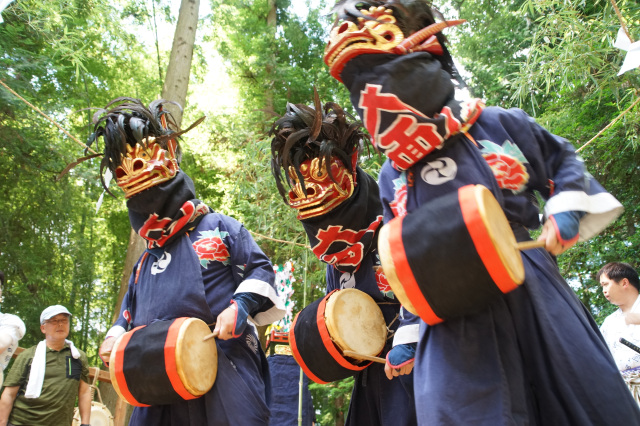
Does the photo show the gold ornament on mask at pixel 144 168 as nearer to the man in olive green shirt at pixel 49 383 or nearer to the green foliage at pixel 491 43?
the man in olive green shirt at pixel 49 383

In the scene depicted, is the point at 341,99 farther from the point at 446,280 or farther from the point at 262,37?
the point at 446,280

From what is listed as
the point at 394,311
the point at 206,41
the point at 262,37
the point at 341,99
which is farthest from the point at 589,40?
the point at 206,41

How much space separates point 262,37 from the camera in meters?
11.7

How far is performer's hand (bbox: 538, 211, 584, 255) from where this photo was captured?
1680mm

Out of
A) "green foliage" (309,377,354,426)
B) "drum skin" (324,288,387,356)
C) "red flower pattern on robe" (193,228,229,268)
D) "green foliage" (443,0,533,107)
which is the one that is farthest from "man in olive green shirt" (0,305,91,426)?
"green foliage" (443,0,533,107)

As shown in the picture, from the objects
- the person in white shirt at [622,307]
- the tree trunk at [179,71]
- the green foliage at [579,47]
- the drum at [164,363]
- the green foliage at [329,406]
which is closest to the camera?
the drum at [164,363]

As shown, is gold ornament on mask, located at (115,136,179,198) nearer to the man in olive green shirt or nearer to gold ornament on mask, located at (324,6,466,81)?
gold ornament on mask, located at (324,6,466,81)

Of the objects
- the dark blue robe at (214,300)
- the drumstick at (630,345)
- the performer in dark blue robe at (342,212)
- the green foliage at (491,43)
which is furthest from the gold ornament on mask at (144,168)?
the green foliage at (491,43)

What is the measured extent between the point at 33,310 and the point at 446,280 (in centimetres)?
995

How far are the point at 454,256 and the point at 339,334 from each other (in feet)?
4.08

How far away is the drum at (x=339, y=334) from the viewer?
2.71m

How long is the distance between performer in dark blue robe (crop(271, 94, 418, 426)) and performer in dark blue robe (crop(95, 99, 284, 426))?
1.26 ft

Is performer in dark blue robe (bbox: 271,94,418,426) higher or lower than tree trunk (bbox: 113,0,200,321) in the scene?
lower

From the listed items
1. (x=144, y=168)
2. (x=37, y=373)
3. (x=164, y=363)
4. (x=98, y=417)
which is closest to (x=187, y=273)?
(x=164, y=363)
